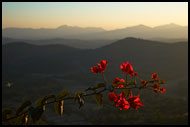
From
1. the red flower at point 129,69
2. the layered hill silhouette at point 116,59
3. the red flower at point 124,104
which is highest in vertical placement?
the layered hill silhouette at point 116,59

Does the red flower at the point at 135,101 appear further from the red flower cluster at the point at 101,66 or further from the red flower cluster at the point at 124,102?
the red flower cluster at the point at 101,66

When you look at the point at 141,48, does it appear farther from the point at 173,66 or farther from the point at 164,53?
the point at 173,66

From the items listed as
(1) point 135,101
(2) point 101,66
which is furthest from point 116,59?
(1) point 135,101

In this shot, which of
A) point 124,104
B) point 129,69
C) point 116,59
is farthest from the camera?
point 116,59

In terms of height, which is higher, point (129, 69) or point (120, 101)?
point (129, 69)

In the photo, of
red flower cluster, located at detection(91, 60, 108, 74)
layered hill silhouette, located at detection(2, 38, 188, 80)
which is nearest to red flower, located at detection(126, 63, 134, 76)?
red flower cluster, located at detection(91, 60, 108, 74)

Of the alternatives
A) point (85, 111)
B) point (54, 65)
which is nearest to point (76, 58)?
point (54, 65)

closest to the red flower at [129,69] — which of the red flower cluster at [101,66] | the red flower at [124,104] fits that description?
the red flower cluster at [101,66]

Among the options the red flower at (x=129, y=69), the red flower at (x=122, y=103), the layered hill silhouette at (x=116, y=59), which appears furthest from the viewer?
the layered hill silhouette at (x=116, y=59)

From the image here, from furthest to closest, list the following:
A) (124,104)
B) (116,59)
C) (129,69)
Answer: (116,59) → (129,69) → (124,104)

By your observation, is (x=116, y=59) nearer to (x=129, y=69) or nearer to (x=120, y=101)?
(x=129, y=69)

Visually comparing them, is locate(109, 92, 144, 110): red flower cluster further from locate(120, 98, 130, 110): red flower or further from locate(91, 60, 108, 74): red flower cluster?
locate(91, 60, 108, 74): red flower cluster
